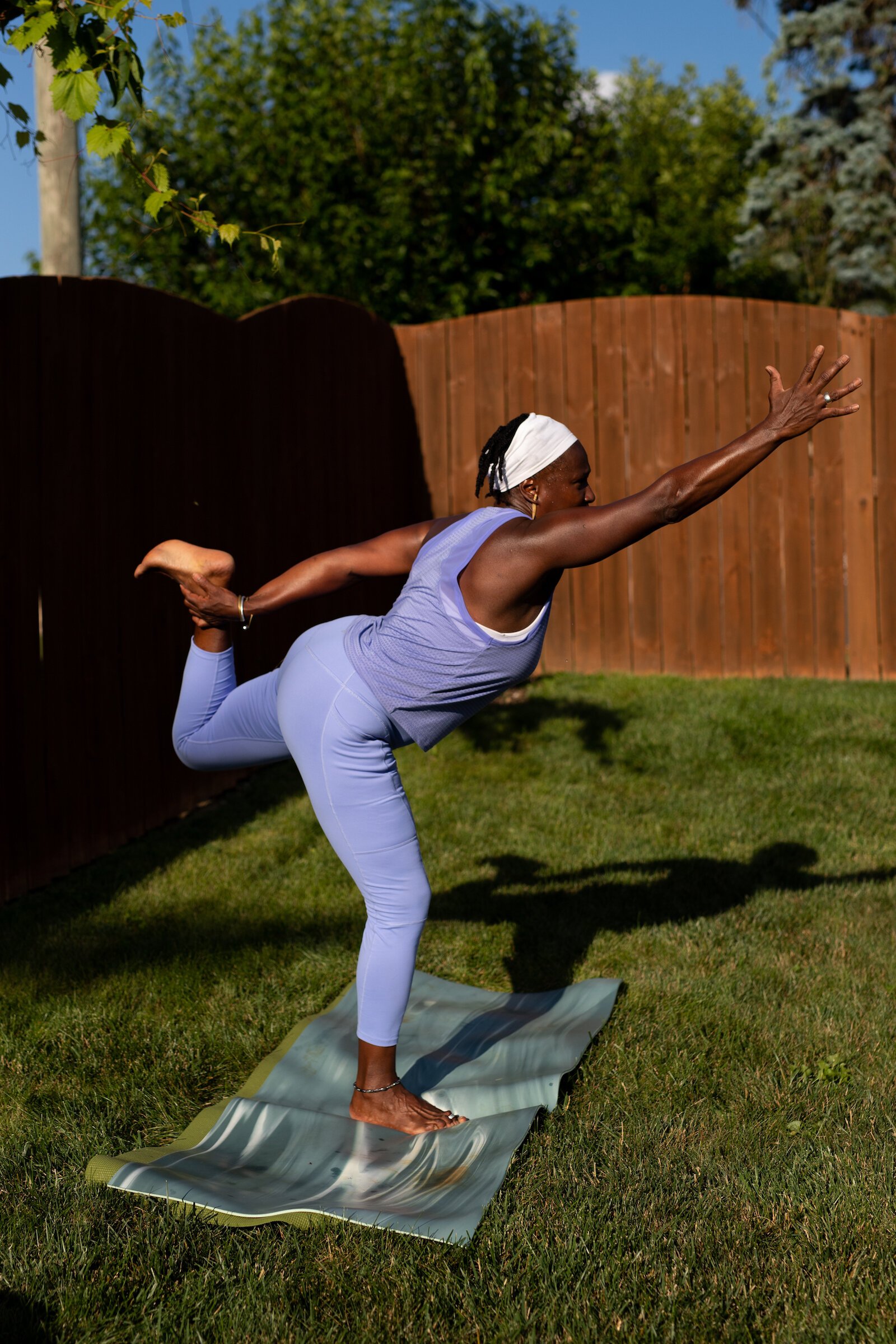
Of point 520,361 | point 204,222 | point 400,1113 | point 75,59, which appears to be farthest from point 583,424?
point 400,1113

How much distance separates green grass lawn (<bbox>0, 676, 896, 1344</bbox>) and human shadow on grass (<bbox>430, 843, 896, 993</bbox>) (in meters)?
0.02

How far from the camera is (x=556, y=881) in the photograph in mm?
5102

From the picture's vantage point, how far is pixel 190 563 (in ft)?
10.9

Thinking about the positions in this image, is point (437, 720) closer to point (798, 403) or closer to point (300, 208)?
point (798, 403)

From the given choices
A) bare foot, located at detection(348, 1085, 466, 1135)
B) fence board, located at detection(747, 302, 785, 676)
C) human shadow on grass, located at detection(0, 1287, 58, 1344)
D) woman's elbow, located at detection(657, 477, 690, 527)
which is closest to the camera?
human shadow on grass, located at detection(0, 1287, 58, 1344)

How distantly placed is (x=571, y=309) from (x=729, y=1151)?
6.04 metres

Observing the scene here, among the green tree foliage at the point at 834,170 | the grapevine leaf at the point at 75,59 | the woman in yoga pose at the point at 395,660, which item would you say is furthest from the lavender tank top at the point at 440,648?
the green tree foliage at the point at 834,170

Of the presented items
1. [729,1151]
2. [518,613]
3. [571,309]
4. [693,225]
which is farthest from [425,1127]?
[693,225]

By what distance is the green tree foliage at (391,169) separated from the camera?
39.9 feet

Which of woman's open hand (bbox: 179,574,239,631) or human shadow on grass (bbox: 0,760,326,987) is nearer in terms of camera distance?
woman's open hand (bbox: 179,574,239,631)

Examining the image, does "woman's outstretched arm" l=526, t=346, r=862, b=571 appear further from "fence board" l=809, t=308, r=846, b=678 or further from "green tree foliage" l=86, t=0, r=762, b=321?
"green tree foliage" l=86, t=0, r=762, b=321

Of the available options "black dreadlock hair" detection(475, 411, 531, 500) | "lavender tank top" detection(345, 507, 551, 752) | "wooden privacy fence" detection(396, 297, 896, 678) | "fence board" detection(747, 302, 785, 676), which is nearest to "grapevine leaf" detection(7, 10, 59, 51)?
"black dreadlock hair" detection(475, 411, 531, 500)

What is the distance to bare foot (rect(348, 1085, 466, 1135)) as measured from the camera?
128 inches

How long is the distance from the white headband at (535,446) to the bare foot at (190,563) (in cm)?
82
